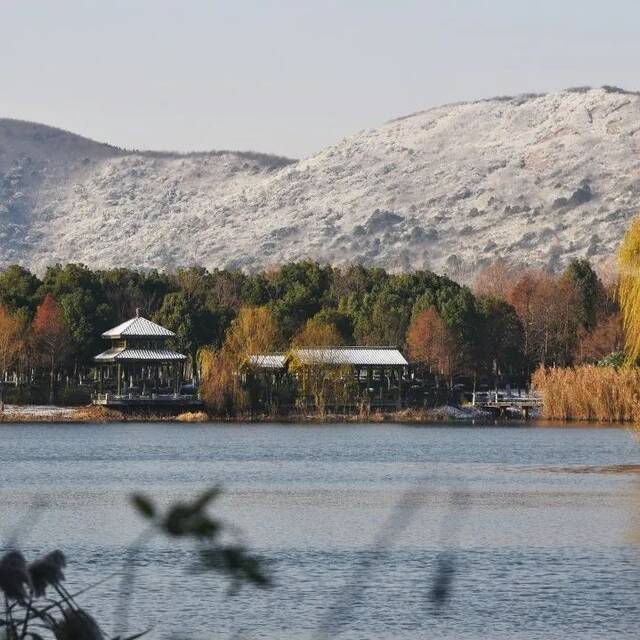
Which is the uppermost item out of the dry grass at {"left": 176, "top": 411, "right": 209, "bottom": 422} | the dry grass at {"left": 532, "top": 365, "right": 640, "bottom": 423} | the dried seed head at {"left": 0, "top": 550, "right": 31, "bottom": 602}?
the dry grass at {"left": 532, "top": 365, "right": 640, "bottom": 423}

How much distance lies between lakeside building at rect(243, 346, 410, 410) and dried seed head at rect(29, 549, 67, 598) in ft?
268

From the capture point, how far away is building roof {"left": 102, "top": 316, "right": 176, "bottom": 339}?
287ft

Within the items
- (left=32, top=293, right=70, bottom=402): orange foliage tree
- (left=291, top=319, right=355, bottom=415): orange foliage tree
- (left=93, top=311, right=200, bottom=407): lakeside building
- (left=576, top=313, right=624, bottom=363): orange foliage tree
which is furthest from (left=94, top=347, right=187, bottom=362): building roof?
(left=576, top=313, right=624, bottom=363): orange foliage tree

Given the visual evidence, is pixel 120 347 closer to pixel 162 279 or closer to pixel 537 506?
pixel 162 279

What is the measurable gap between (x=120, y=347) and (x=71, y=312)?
492cm

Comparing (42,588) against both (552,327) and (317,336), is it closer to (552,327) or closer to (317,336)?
(317,336)

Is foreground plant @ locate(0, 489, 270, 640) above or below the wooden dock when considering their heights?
below

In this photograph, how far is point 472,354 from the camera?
320 feet

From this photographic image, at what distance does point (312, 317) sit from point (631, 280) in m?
67.9

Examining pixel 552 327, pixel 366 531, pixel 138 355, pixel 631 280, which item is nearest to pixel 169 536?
pixel 366 531

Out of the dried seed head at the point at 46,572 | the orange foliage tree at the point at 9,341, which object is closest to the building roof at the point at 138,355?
the orange foliage tree at the point at 9,341

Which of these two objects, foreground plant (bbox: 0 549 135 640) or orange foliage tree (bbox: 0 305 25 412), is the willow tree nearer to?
foreground plant (bbox: 0 549 135 640)

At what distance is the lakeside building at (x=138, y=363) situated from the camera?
87.2m

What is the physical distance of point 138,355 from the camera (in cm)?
8681
